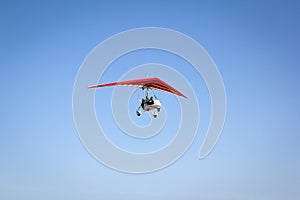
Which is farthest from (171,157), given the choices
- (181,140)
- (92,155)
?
(92,155)

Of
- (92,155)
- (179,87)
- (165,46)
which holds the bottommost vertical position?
(92,155)

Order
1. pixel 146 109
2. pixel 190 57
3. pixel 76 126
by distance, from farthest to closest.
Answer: pixel 190 57 < pixel 76 126 < pixel 146 109

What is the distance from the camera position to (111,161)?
45.9m

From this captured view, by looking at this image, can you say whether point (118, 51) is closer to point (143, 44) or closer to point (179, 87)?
point (143, 44)

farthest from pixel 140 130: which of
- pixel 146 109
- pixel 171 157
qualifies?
pixel 146 109

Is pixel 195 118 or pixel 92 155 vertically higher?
pixel 195 118

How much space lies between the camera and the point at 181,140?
47.2 metres

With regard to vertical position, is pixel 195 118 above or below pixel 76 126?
above

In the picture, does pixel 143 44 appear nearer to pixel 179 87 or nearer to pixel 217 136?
pixel 179 87

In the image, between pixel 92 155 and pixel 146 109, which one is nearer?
pixel 146 109

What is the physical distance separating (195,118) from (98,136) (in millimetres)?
10062

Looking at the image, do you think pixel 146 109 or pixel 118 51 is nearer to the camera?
pixel 146 109

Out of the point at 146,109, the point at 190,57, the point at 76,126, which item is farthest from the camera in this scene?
the point at 190,57

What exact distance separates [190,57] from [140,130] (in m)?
8.78
